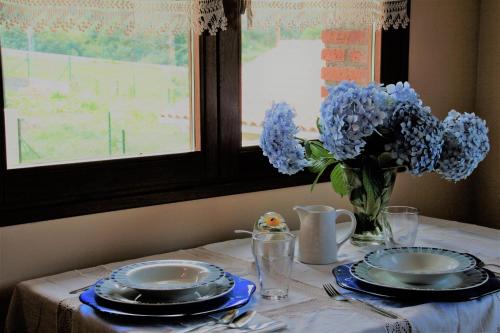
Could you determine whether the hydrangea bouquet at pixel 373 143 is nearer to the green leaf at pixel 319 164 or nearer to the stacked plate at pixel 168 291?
the green leaf at pixel 319 164

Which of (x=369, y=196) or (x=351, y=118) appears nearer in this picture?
(x=351, y=118)

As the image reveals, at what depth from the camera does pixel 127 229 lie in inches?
79.4

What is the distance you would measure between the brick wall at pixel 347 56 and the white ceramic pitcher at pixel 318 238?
2.32 ft

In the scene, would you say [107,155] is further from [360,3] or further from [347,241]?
[360,3]

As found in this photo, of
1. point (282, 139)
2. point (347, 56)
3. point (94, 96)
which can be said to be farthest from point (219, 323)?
point (347, 56)

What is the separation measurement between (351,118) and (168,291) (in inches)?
24.2

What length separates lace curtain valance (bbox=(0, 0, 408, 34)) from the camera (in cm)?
176

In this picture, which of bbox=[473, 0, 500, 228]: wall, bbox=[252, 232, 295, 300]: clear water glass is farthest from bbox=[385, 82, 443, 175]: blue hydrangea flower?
bbox=[473, 0, 500, 228]: wall

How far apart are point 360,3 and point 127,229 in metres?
1.01

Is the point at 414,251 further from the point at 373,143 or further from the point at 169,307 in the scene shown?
the point at 169,307

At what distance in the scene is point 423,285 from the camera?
165 centimetres

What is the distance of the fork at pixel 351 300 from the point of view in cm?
152

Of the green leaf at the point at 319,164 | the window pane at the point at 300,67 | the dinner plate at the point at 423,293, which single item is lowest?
the dinner plate at the point at 423,293

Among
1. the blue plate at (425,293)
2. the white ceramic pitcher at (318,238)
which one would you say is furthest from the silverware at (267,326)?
the white ceramic pitcher at (318,238)
